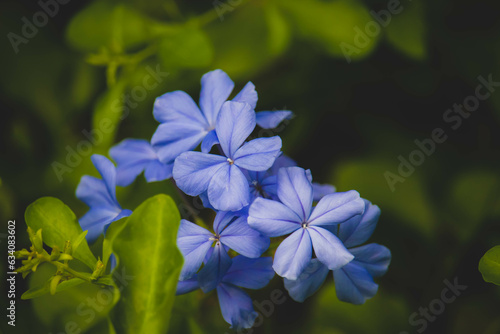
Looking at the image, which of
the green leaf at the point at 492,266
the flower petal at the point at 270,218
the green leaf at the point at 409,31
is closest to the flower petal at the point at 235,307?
the flower petal at the point at 270,218

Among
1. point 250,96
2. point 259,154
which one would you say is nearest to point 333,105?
point 250,96

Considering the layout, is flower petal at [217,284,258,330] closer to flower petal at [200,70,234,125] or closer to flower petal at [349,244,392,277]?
flower petal at [349,244,392,277]

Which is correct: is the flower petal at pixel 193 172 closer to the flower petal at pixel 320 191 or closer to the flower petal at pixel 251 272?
the flower petal at pixel 251 272

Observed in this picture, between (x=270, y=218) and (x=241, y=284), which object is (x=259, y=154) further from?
(x=241, y=284)

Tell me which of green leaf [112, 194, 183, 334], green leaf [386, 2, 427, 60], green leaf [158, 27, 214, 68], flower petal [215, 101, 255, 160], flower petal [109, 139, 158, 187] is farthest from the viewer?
green leaf [386, 2, 427, 60]

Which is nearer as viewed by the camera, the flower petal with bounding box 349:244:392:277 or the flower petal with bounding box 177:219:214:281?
the flower petal with bounding box 177:219:214:281

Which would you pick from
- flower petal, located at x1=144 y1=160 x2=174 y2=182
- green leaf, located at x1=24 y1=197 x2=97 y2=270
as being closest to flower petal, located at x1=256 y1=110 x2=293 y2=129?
flower petal, located at x1=144 y1=160 x2=174 y2=182

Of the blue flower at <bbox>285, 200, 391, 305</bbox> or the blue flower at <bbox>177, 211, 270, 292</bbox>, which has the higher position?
the blue flower at <bbox>177, 211, 270, 292</bbox>
